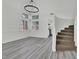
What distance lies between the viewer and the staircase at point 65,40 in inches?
177

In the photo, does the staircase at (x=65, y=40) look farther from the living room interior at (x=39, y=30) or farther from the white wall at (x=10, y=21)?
the white wall at (x=10, y=21)

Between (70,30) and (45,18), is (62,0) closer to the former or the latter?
(45,18)

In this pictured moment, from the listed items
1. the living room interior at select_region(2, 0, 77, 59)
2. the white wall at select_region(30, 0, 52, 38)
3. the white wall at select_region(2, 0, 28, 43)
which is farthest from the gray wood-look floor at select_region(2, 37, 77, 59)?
the white wall at select_region(30, 0, 52, 38)

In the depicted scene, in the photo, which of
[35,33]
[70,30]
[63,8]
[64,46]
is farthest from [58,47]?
[35,33]

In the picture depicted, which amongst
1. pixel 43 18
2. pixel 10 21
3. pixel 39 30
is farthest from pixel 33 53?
pixel 43 18

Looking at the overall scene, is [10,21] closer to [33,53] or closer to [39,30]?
[33,53]

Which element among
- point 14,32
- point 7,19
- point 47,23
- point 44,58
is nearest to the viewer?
point 44,58

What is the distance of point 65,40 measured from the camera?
4840mm

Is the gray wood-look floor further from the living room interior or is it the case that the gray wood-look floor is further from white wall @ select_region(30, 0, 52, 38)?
white wall @ select_region(30, 0, 52, 38)

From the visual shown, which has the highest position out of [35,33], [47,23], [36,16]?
[36,16]

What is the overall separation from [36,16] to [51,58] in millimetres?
7214

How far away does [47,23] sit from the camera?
30.9 feet

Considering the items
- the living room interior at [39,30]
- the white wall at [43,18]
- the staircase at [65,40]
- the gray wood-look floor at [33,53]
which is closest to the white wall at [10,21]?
the living room interior at [39,30]

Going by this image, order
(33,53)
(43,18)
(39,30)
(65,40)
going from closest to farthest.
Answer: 1. (33,53)
2. (65,40)
3. (43,18)
4. (39,30)
